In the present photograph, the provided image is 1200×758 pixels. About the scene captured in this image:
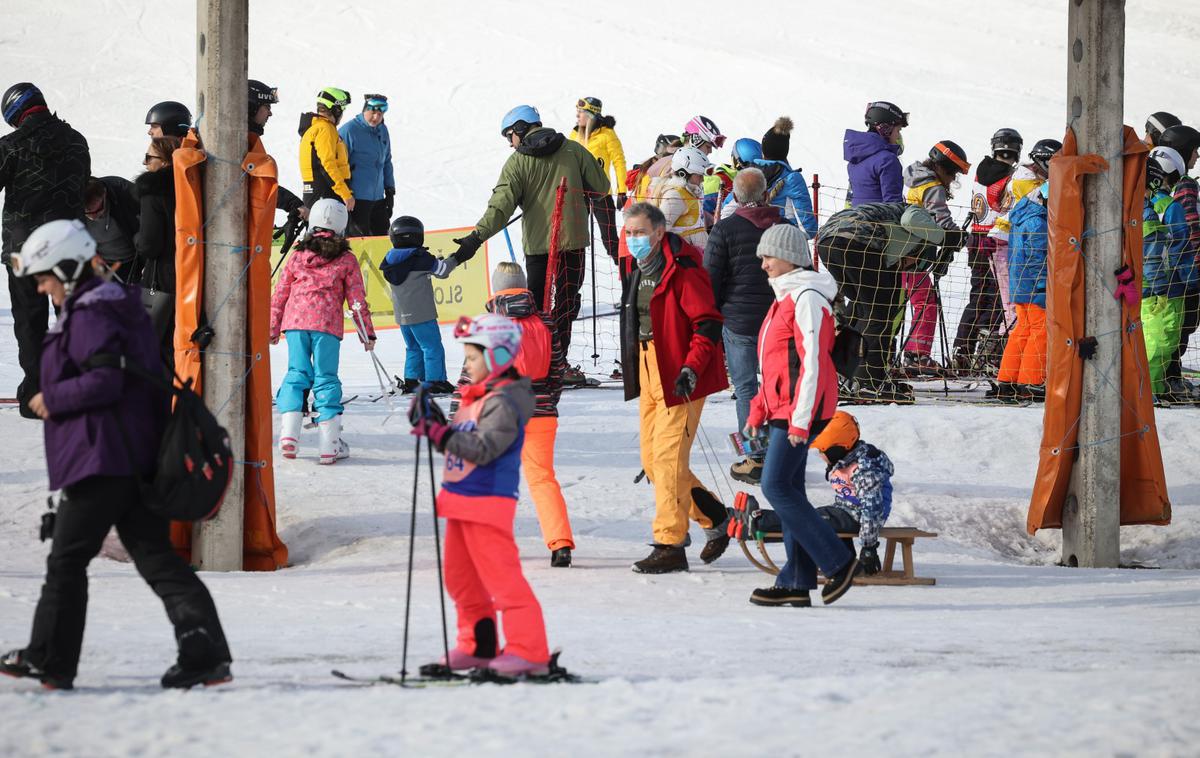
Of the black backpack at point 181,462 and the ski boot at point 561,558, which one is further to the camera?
the ski boot at point 561,558

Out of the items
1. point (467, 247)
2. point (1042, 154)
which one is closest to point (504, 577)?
point (467, 247)

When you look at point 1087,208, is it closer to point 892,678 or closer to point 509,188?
point 509,188

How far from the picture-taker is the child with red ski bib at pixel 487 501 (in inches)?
217

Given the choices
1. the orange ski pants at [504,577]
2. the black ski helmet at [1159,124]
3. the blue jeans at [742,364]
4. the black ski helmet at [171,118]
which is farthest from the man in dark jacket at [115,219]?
the black ski helmet at [1159,124]

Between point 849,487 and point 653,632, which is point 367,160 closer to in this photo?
point 849,487

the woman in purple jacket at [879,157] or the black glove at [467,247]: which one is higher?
the woman in purple jacket at [879,157]

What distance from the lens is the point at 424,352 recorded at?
12.7m

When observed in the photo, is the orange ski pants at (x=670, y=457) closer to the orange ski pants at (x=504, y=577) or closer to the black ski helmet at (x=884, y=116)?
the orange ski pants at (x=504, y=577)

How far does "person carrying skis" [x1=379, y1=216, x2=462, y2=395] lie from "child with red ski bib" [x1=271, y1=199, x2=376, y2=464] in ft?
Result: 5.04

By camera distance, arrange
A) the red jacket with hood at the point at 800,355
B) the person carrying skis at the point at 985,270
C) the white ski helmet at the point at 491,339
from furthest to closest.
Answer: the person carrying skis at the point at 985,270 < the red jacket with hood at the point at 800,355 < the white ski helmet at the point at 491,339

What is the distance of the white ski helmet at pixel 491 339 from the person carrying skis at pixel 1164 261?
778 centimetres

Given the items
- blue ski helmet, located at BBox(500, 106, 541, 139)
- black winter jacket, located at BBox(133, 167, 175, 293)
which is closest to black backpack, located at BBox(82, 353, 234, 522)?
black winter jacket, located at BBox(133, 167, 175, 293)

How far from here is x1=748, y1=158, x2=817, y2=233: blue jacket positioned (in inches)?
492

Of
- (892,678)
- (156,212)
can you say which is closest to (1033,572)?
(892,678)
